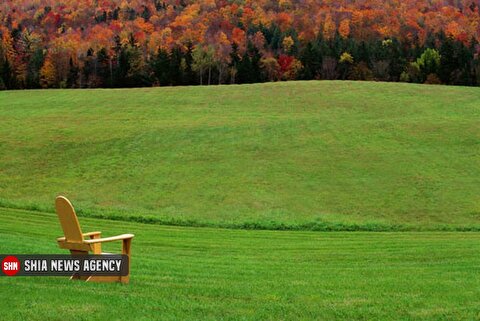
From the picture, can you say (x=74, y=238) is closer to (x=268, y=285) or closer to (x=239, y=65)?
(x=268, y=285)

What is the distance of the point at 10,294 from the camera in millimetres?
7969

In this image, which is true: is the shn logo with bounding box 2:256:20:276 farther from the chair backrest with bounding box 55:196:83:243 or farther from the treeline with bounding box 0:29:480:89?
the treeline with bounding box 0:29:480:89

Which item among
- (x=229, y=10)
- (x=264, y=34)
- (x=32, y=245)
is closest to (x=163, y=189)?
(x=32, y=245)

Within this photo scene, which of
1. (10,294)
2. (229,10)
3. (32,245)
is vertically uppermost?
(229,10)

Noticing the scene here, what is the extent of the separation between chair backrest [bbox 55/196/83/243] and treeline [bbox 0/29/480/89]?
87.0m

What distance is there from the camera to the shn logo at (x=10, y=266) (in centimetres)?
905

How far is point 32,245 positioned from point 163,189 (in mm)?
18139

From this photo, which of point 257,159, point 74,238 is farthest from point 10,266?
point 257,159

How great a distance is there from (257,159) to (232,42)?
81.9 metres

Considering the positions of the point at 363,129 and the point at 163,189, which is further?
the point at 363,129

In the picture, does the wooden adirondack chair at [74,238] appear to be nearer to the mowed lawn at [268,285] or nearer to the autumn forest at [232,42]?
the mowed lawn at [268,285]

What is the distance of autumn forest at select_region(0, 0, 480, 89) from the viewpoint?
97.0 meters

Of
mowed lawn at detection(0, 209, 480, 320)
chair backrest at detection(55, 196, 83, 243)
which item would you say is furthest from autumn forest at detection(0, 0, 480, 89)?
chair backrest at detection(55, 196, 83, 243)

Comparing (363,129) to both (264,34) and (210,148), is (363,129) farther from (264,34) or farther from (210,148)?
(264,34)
